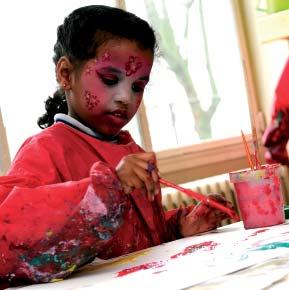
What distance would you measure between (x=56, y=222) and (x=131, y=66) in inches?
18.1

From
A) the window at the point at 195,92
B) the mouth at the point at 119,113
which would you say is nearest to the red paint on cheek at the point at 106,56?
the mouth at the point at 119,113

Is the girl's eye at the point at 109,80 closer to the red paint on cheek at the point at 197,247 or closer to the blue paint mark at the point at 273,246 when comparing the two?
the red paint on cheek at the point at 197,247

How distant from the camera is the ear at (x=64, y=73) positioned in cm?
125

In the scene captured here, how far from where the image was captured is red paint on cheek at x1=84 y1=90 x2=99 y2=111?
119 cm

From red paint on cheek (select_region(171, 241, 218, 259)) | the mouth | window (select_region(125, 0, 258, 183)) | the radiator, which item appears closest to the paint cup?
red paint on cheek (select_region(171, 241, 218, 259))

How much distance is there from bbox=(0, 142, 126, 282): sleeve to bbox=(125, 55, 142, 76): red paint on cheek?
0.36 meters

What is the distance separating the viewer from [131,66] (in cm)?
122

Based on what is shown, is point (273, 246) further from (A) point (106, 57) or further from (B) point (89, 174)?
(A) point (106, 57)

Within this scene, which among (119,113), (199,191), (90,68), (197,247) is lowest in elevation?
(199,191)

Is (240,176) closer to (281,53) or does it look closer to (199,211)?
(199,211)

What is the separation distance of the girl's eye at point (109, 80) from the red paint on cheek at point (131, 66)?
3 cm

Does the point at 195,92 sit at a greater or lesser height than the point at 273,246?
greater

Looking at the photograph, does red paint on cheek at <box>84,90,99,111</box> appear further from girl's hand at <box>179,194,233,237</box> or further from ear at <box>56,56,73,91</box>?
girl's hand at <box>179,194,233,237</box>

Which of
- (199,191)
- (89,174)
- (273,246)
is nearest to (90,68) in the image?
(89,174)
